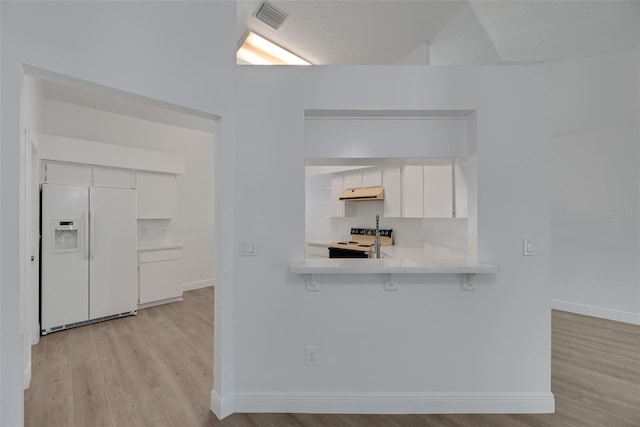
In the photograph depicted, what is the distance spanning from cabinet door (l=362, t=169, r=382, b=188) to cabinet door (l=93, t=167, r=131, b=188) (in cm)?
373

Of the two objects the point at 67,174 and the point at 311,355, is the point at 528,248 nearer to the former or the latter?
the point at 311,355

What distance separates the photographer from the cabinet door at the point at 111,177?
4148 mm

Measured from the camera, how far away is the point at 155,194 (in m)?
4.80

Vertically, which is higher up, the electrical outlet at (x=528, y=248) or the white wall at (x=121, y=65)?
the white wall at (x=121, y=65)

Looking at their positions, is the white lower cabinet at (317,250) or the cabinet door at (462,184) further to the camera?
the white lower cabinet at (317,250)

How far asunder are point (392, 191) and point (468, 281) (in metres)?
2.48

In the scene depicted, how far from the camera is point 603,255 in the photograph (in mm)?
3988

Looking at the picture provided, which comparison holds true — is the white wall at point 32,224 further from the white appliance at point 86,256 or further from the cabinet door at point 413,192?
the cabinet door at point 413,192

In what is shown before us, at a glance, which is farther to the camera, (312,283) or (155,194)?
(155,194)

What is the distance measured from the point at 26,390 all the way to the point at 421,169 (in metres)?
4.41

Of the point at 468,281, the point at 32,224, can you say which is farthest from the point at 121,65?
the point at 32,224

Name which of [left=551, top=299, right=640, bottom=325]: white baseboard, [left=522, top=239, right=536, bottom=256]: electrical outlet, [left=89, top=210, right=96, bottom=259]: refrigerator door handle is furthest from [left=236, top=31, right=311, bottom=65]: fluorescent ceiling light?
[left=551, top=299, right=640, bottom=325]: white baseboard

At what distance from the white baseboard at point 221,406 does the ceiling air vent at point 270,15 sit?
3.13 m

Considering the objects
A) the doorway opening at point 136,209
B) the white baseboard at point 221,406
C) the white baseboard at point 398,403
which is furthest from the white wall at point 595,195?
the white baseboard at point 221,406
